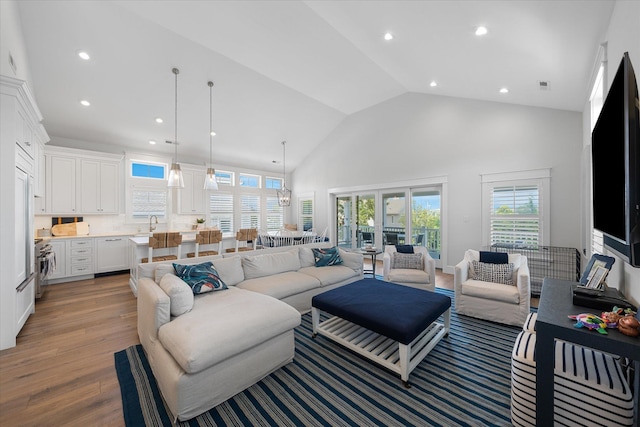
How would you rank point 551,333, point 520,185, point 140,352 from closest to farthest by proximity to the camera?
point 551,333 < point 140,352 < point 520,185

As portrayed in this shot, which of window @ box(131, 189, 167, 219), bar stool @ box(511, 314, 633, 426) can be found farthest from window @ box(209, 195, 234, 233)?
bar stool @ box(511, 314, 633, 426)

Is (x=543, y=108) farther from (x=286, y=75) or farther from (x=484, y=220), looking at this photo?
(x=286, y=75)

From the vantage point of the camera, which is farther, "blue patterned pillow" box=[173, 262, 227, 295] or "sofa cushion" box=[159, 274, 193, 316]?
"blue patterned pillow" box=[173, 262, 227, 295]

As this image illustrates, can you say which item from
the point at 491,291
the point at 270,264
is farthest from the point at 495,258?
the point at 270,264

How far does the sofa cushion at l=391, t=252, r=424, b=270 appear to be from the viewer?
3.94 meters

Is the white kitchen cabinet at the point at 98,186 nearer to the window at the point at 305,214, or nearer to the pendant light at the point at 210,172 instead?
the pendant light at the point at 210,172

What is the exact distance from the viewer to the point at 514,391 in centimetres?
160

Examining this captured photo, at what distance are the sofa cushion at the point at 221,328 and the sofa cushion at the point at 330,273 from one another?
3.97ft

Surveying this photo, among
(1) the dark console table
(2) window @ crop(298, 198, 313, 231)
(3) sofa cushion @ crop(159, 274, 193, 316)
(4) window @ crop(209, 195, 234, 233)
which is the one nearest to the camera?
(1) the dark console table

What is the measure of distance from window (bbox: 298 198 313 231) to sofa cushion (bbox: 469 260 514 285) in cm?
560

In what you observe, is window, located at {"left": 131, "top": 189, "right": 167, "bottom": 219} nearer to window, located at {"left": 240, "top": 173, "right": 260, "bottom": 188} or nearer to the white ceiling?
the white ceiling

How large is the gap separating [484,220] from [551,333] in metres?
4.02

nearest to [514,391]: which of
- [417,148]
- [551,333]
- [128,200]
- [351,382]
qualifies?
[551,333]

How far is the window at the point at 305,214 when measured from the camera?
8.48m
